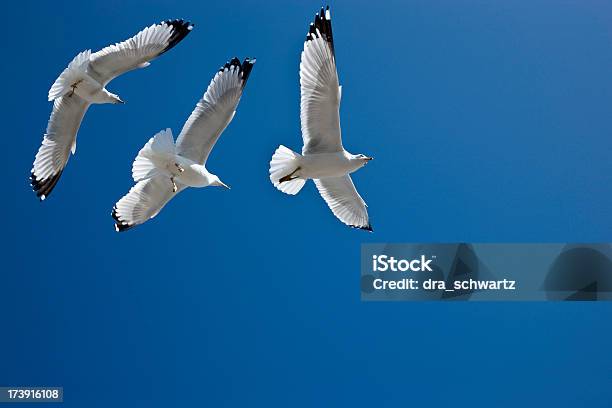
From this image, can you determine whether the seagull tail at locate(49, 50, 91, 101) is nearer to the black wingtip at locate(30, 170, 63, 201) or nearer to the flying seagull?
the black wingtip at locate(30, 170, 63, 201)

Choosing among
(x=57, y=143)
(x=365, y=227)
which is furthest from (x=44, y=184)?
(x=365, y=227)

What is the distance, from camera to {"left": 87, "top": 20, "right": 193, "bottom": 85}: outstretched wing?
11.6 ft

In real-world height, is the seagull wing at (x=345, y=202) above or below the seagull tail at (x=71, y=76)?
below

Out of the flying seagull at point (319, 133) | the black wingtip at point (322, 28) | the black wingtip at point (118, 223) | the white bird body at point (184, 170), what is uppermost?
the black wingtip at point (322, 28)

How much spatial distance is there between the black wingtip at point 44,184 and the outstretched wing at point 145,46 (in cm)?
59

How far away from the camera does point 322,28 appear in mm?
3268

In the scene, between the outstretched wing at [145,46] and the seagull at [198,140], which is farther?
the outstretched wing at [145,46]

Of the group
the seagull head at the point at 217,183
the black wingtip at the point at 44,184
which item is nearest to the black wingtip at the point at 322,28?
the seagull head at the point at 217,183

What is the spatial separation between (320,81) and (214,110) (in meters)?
0.39

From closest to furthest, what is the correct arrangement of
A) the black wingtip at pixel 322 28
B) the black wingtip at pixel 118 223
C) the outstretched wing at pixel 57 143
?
the black wingtip at pixel 322 28 < the black wingtip at pixel 118 223 < the outstretched wing at pixel 57 143

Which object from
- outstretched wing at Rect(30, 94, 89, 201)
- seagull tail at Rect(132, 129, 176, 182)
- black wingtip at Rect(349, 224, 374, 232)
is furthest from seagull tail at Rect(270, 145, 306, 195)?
outstretched wing at Rect(30, 94, 89, 201)

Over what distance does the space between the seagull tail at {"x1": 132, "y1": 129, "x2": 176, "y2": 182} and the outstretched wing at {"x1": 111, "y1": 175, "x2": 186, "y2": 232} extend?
0.23 meters

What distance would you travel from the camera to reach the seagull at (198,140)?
340cm

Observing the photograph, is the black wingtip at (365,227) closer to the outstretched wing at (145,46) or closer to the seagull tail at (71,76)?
the outstretched wing at (145,46)
